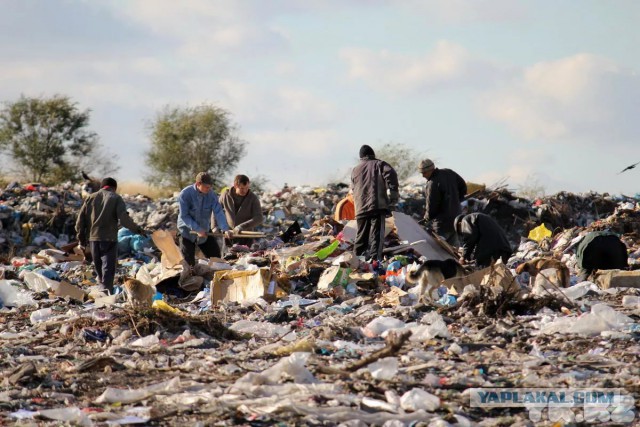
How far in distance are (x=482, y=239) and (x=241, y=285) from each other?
2.64 meters

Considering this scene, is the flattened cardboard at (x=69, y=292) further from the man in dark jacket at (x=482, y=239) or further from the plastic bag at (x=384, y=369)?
the plastic bag at (x=384, y=369)

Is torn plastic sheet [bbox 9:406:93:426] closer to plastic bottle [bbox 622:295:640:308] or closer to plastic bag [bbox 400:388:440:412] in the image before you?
plastic bag [bbox 400:388:440:412]

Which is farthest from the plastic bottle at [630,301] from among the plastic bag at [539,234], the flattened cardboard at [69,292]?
the plastic bag at [539,234]

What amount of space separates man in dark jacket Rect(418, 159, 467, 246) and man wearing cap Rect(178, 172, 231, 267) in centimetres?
283

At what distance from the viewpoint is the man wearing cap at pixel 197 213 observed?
1152cm

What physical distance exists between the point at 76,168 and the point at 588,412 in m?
30.6

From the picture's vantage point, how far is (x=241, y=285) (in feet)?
33.0

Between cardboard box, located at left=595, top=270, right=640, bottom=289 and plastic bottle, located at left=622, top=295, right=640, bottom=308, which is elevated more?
cardboard box, located at left=595, top=270, right=640, bottom=289

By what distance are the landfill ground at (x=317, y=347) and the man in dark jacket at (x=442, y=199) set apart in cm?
42

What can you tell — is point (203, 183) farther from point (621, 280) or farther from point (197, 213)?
point (621, 280)

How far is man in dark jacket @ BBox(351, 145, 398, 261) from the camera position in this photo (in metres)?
12.2

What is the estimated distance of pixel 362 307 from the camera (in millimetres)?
9234

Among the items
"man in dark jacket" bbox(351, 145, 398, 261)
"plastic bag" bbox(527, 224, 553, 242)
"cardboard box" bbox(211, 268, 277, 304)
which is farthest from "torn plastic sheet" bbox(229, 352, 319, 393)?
"plastic bag" bbox(527, 224, 553, 242)

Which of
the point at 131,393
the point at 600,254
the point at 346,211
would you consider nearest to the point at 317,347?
the point at 131,393
